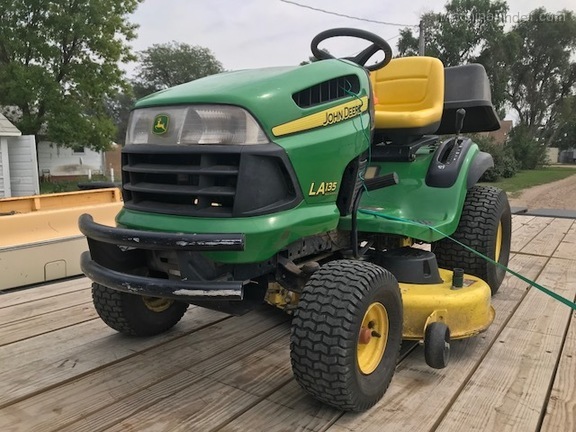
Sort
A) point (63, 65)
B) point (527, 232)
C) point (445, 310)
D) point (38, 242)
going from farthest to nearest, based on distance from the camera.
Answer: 1. point (63, 65)
2. point (527, 232)
3. point (38, 242)
4. point (445, 310)

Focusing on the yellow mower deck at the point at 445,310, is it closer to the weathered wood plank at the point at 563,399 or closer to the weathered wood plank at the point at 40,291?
the weathered wood plank at the point at 563,399

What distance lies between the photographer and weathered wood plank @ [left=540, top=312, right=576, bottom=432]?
1877 millimetres

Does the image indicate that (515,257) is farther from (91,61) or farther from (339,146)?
(91,61)

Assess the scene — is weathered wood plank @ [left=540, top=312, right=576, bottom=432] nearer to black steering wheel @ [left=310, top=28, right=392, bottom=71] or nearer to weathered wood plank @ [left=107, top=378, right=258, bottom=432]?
weathered wood plank @ [left=107, top=378, right=258, bottom=432]

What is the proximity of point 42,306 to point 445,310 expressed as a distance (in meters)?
2.43

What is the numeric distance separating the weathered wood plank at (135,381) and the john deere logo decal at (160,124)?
3.54 feet

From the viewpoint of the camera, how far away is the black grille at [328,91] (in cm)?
205

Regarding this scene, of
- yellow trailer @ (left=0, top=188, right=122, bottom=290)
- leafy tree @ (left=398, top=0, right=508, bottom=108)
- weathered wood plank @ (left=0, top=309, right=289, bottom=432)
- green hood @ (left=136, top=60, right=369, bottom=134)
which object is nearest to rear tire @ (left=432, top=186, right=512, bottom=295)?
weathered wood plank @ (left=0, top=309, right=289, bottom=432)

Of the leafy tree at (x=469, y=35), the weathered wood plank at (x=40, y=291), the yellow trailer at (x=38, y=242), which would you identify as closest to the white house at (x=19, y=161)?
the yellow trailer at (x=38, y=242)

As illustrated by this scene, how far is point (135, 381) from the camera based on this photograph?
7.39 feet

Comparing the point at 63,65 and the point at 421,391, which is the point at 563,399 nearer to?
the point at 421,391

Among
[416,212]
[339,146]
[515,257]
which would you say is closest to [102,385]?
[339,146]

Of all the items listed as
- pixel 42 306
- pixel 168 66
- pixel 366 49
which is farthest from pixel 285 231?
pixel 168 66

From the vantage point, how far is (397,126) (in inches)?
112
